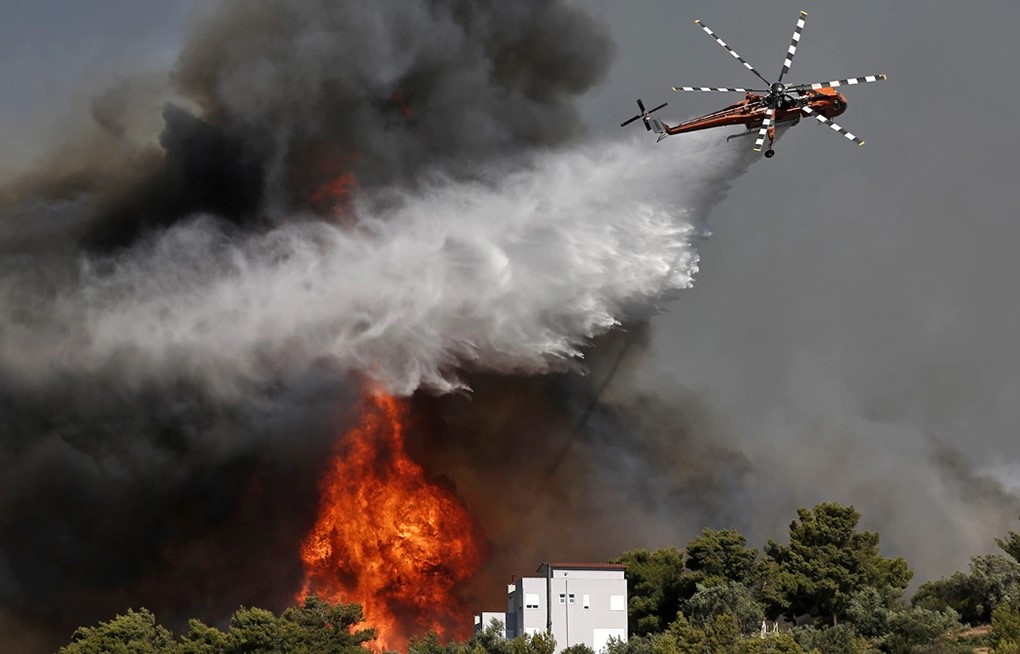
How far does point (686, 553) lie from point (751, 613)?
13528 millimetres

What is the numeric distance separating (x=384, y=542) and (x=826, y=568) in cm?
3017

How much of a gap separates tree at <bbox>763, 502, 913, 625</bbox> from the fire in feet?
77.1

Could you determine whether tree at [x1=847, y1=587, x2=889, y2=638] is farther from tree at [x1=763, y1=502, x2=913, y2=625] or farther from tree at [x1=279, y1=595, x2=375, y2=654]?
tree at [x1=279, y1=595, x2=375, y2=654]

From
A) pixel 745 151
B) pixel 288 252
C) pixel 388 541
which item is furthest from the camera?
pixel 388 541

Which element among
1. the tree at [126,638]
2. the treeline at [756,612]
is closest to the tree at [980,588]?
the treeline at [756,612]

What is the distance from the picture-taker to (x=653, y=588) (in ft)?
300

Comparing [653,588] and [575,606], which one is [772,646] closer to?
[575,606]

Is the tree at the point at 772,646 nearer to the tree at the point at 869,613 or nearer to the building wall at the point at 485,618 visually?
the tree at the point at 869,613

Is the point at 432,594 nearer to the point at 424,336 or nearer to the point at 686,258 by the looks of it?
the point at 424,336

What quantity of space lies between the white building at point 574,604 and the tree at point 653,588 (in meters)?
1.88

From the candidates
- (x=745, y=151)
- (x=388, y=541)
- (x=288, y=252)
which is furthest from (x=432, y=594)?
(x=745, y=151)

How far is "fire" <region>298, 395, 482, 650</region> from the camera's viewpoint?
96688 mm

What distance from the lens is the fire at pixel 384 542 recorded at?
96688 mm

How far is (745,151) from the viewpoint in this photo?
7588 centimetres
